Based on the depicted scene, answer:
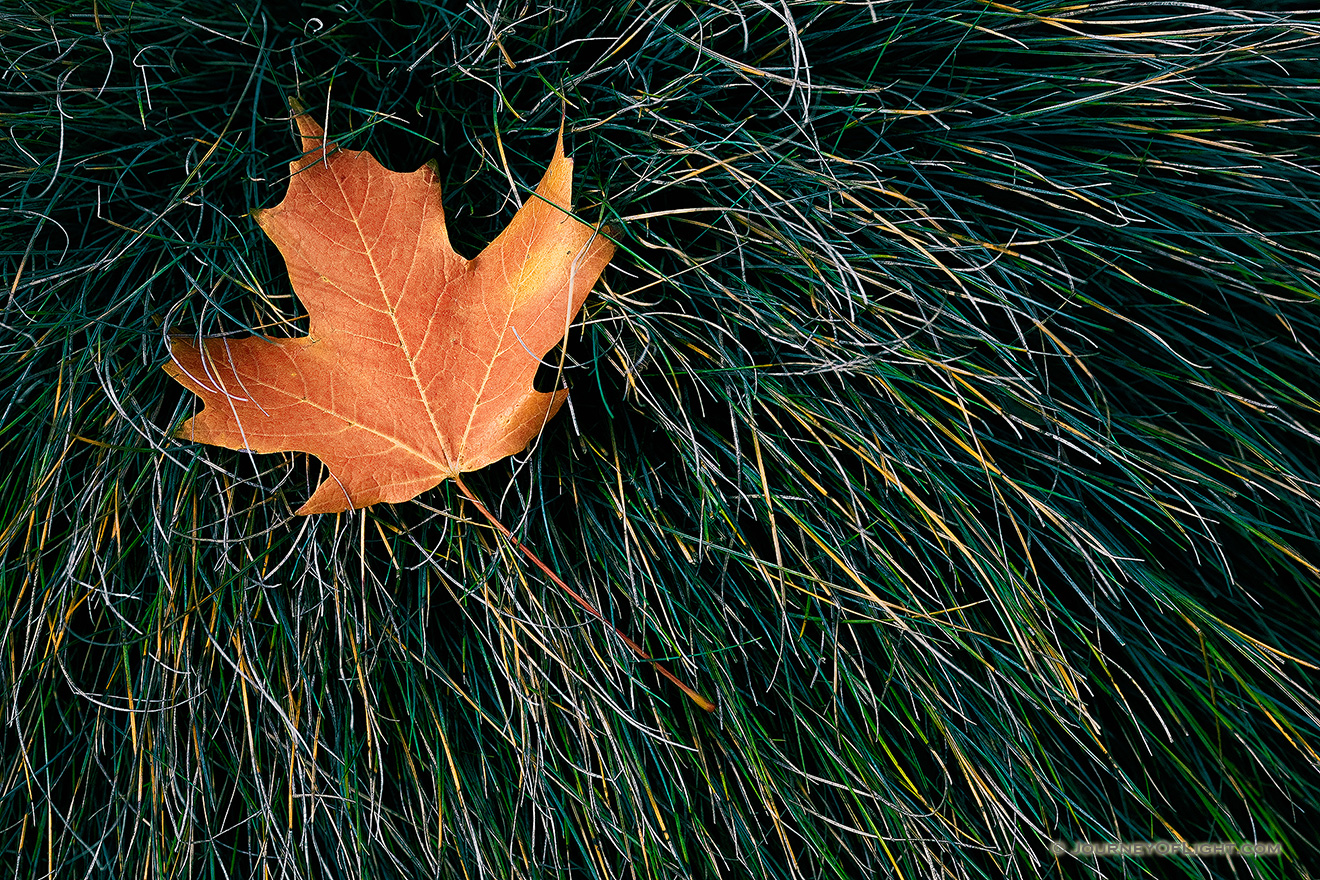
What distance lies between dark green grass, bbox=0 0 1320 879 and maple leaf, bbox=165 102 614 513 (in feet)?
0.26

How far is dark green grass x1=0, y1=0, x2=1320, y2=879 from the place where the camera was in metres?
1.13

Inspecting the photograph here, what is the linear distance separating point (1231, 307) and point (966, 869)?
0.89 metres

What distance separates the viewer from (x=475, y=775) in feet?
3.95

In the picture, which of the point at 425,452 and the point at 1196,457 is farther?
the point at 1196,457

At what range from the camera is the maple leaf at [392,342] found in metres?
1.05

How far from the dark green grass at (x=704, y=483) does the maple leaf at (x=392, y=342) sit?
0.26 feet

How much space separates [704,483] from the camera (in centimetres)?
113

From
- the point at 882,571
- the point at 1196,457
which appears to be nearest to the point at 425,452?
the point at 882,571

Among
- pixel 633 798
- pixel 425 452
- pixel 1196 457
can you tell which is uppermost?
pixel 425 452

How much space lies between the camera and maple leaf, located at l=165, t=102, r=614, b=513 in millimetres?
1047

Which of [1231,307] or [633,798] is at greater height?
[1231,307]

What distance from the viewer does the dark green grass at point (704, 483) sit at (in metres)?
1.13

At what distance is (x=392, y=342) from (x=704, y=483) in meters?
0.43

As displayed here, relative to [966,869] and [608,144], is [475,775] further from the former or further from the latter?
[608,144]
